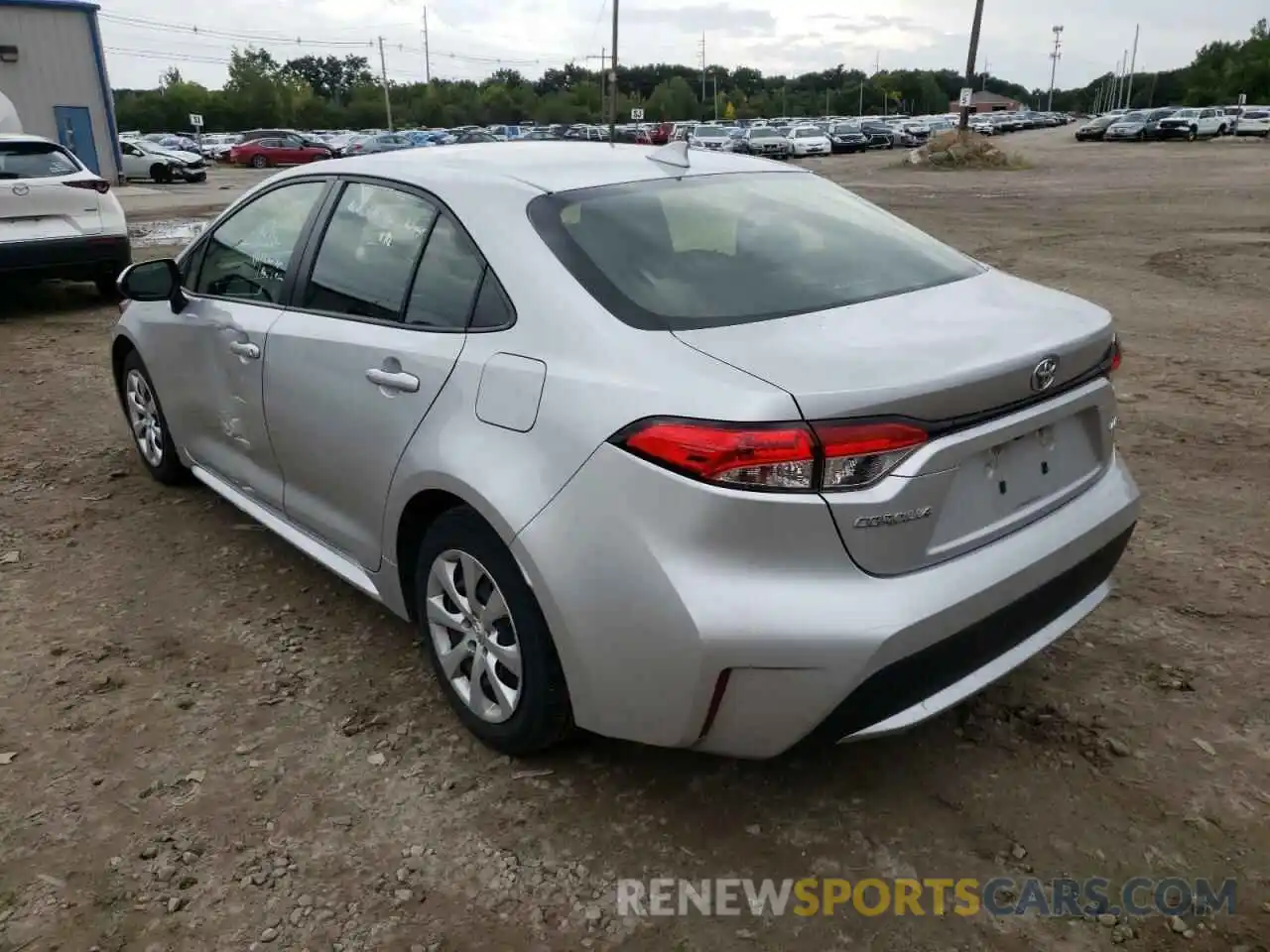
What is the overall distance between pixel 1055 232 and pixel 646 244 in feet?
43.9

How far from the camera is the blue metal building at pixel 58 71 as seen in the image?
24.3 meters

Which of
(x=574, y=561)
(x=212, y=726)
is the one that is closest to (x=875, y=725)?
(x=574, y=561)

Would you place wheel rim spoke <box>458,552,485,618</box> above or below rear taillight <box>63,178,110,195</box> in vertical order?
below

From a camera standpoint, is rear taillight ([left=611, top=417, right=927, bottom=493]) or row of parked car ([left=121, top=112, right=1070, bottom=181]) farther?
row of parked car ([left=121, top=112, right=1070, bottom=181])

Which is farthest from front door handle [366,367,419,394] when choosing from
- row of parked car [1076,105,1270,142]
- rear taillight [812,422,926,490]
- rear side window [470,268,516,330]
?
row of parked car [1076,105,1270,142]

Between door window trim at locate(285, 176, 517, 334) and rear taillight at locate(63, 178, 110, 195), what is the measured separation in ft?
23.2

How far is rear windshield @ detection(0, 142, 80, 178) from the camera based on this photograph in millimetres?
8820

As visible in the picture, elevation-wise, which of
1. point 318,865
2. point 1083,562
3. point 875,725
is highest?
point 1083,562

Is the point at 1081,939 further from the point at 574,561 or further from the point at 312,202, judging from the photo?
the point at 312,202

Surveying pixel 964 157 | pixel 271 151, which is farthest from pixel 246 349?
pixel 271 151

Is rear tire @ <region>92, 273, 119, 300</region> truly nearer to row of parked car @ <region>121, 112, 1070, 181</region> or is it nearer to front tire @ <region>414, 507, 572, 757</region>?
front tire @ <region>414, 507, 572, 757</region>

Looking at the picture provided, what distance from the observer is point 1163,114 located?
48375 mm

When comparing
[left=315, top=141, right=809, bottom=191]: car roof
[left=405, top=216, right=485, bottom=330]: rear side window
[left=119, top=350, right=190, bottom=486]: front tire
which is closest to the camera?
[left=405, top=216, right=485, bottom=330]: rear side window

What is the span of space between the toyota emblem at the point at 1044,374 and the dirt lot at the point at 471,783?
106 cm
